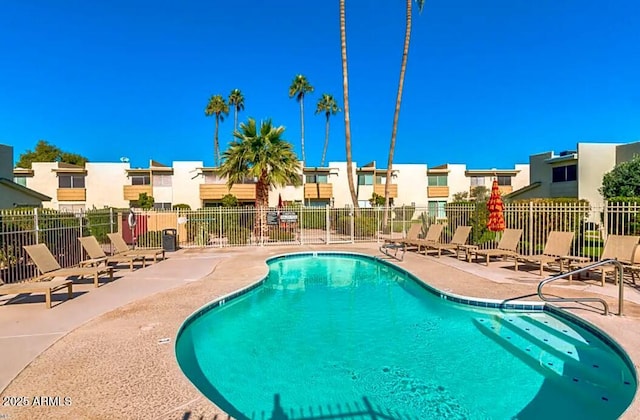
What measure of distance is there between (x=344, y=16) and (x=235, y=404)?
2268 cm

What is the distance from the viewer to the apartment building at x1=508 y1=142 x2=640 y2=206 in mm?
24672

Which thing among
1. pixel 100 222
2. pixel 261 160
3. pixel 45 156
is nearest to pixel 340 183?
pixel 261 160

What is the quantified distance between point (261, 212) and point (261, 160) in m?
2.51

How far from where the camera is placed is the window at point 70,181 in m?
32.7

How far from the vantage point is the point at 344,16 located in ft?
73.0

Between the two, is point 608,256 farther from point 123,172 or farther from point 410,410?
point 123,172

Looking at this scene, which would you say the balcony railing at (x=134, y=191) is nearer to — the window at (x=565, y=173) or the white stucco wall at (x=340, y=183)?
the white stucco wall at (x=340, y=183)

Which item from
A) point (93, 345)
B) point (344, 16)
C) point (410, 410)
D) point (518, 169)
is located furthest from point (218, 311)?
point (518, 169)

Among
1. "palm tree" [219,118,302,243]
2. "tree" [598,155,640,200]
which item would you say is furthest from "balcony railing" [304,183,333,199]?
"tree" [598,155,640,200]

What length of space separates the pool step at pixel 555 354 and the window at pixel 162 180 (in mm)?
31526

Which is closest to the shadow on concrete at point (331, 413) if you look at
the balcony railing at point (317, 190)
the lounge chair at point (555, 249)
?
the lounge chair at point (555, 249)

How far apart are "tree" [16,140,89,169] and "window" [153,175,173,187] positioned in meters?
23.4

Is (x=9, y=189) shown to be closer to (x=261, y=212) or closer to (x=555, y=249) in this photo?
(x=261, y=212)

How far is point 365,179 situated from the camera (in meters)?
36.2
